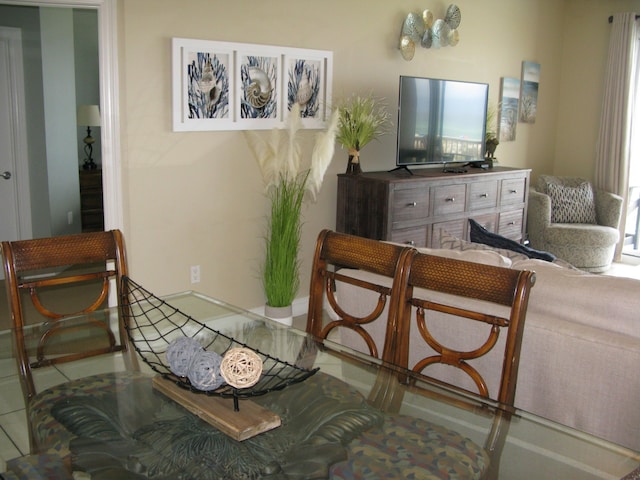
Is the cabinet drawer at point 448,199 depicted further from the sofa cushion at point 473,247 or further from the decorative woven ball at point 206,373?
the decorative woven ball at point 206,373

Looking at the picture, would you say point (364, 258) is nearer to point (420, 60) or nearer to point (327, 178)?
point (327, 178)

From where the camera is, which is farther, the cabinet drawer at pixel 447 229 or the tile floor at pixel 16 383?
the cabinet drawer at pixel 447 229

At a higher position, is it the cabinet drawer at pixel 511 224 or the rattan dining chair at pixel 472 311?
the rattan dining chair at pixel 472 311

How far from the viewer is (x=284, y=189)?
13.5ft

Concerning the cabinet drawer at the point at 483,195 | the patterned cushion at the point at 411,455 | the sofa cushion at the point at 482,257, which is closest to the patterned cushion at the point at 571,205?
the cabinet drawer at the point at 483,195

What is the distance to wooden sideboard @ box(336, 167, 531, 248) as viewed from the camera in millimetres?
4500

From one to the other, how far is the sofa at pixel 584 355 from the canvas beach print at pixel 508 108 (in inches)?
165

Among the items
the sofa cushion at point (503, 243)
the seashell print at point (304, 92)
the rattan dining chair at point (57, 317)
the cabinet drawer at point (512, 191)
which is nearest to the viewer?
the rattan dining chair at point (57, 317)

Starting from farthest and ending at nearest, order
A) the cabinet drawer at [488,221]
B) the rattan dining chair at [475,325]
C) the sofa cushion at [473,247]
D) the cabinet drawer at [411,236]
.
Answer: the cabinet drawer at [488,221], the cabinet drawer at [411,236], the sofa cushion at [473,247], the rattan dining chair at [475,325]

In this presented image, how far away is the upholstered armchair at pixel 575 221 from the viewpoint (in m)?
5.97

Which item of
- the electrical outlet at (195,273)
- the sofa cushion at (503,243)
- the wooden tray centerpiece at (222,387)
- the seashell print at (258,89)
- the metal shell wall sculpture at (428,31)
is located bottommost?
the electrical outlet at (195,273)

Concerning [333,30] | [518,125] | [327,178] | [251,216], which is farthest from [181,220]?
[518,125]

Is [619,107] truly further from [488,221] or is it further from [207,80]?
[207,80]

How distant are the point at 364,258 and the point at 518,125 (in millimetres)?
4988
